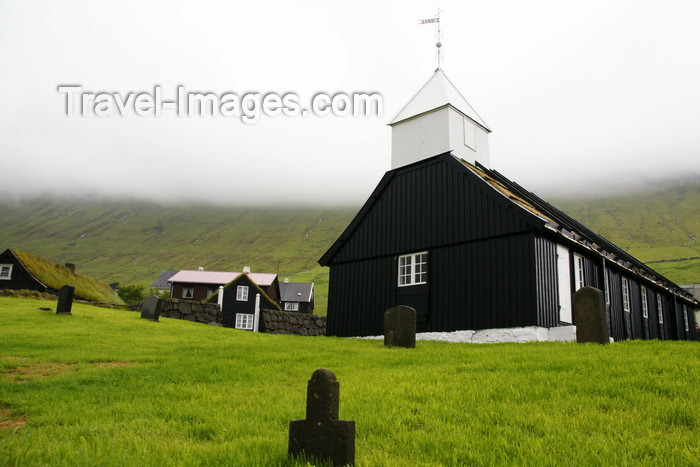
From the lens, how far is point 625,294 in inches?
926

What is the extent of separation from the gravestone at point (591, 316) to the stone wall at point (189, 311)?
2636 centimetres

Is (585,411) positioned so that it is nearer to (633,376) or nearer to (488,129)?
(633,376)

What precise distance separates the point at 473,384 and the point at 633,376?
2391mm

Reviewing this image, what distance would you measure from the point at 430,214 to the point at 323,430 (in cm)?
1603

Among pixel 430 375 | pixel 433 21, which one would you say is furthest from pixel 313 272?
pixel 430 375

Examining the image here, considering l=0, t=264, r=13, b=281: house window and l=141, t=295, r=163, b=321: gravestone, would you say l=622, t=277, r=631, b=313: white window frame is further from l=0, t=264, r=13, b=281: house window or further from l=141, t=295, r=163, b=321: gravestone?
l=0, t=264, r=13, b=281: house window

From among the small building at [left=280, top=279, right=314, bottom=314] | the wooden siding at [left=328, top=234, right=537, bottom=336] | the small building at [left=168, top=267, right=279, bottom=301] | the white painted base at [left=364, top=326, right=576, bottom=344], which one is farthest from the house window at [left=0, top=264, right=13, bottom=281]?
the small building at [left=280, top=279, right=314, bottom=314]

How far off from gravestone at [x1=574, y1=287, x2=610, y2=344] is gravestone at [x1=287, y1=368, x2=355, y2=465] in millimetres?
9540

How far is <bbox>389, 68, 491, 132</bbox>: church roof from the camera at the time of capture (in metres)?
22.4

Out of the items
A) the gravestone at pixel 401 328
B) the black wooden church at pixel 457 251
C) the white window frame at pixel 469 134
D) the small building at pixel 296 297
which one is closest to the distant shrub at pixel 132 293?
the small building at pixel 296 297

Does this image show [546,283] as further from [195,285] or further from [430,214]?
[195,285]

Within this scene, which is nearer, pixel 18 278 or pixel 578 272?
pixel 578 272

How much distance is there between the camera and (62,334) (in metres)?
17.0

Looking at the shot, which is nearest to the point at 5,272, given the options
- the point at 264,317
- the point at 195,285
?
the point at 264,317
